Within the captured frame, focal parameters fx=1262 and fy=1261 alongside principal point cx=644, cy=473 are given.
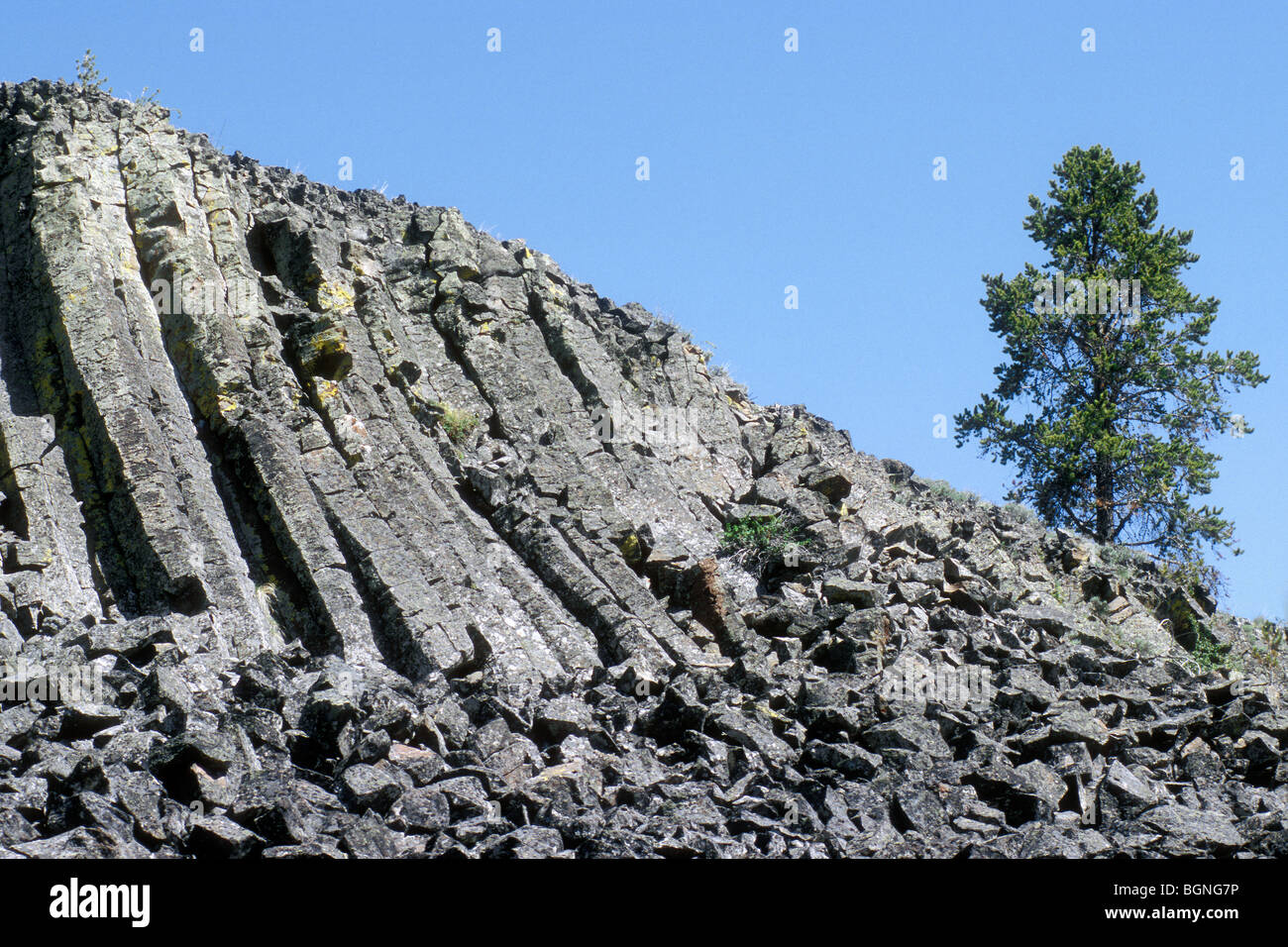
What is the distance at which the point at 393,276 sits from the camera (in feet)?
75.9

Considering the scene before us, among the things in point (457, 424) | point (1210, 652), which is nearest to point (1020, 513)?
point (1210, 652)

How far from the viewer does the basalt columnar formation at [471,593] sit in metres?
12.4

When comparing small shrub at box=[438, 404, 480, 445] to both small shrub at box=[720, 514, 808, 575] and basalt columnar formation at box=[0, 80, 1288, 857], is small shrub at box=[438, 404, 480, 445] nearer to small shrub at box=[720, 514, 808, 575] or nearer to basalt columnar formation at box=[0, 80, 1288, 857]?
basalt columnar formation at box=[0, 80, 1288, 857]

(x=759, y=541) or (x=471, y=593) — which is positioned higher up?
(x=759, y=541)

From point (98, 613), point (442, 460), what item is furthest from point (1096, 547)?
point (98, 613)

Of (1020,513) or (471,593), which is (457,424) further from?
(1020,513)

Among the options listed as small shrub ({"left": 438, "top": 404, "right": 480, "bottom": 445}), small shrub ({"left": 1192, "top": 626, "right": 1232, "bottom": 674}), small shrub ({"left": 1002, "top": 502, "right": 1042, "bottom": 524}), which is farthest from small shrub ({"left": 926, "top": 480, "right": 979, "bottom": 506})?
small shrub ({"left": 438, "top": 404, "right": 480, "bottom": 445})

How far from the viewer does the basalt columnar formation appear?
1237 cm

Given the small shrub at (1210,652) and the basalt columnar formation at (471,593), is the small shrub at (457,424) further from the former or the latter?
the small shrub at (1210,652)

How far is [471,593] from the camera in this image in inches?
658

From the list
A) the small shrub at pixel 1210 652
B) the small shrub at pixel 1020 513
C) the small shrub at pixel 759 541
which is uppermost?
the small shrub at pixel 1020 513

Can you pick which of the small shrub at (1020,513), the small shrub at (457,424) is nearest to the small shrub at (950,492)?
the small shrub at (1020,513)

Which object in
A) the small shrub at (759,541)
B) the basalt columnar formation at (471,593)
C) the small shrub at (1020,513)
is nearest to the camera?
the basalt columnar formation at (471,593)

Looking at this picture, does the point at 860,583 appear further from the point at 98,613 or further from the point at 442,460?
the point at 98,613
